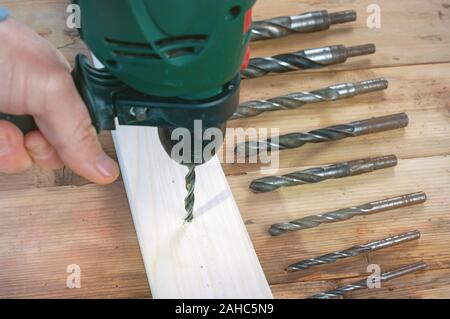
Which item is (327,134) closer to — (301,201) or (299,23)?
(301,201)

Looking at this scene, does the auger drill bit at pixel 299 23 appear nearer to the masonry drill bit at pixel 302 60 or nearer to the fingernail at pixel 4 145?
the masonry drill bit at pixel 302 60

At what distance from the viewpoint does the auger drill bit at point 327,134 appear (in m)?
0.90

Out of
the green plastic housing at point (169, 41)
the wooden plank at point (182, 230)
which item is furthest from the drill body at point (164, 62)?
the wooden plank at point (182, 230)

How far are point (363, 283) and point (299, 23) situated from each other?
51 centimetres

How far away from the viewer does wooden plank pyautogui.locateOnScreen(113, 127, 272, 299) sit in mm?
734

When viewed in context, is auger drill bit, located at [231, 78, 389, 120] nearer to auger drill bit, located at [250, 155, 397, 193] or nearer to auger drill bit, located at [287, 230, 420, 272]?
auger drill bit, located at [250, 155, 397, 193]

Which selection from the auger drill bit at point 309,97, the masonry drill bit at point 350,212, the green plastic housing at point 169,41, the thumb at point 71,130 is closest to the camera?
the green plastic housing at point 169,41

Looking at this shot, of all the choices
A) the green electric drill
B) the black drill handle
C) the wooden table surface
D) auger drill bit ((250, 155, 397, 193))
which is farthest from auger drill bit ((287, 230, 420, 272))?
the black drill handle

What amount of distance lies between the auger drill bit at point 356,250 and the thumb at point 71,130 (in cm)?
30

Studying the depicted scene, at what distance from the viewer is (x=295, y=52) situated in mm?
1007

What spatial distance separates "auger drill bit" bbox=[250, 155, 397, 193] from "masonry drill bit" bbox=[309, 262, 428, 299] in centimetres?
17

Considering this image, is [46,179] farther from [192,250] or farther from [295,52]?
[295,52]

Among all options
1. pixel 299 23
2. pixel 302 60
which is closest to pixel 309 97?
pixel 302 60
